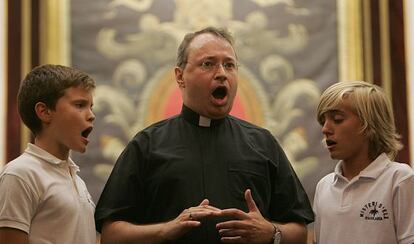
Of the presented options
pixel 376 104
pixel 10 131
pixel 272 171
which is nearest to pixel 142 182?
pixel 272 171

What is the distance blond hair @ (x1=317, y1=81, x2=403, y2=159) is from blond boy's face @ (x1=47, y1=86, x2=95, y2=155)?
0.95m

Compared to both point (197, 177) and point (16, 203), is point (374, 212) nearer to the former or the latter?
point (197, 177)

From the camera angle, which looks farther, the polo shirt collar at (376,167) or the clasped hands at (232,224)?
the polo shirt collar at (376,167)

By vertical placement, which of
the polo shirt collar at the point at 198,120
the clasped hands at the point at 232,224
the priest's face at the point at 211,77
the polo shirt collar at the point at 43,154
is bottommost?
the clasped hands at the point at 232,224

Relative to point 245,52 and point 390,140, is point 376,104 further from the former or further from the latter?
point 245,52

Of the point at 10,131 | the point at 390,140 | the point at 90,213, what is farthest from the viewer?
the point at 10,131

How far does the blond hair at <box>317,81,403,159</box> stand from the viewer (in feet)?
9.56

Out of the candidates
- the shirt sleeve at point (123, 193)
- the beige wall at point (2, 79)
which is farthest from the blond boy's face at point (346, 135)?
the beige wall at point (2, 79)

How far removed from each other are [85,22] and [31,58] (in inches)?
15.2

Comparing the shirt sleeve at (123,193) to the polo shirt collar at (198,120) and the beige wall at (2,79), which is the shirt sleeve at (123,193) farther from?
the beige wall at (2,79)

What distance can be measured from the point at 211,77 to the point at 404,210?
903 millimetres

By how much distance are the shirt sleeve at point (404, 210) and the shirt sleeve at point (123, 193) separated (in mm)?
978

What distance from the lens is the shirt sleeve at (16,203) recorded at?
8.05 feet

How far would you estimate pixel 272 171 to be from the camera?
117 inches
